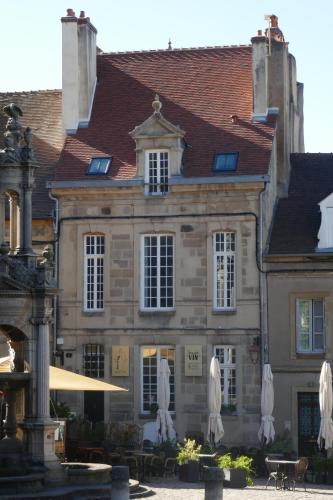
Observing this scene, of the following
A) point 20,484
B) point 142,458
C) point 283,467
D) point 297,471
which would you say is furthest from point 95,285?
point 20,484

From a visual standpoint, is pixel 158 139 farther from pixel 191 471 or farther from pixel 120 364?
pixel 191 471


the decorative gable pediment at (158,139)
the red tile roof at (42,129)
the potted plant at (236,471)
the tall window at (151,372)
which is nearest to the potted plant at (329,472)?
the potted plant at (236,471)

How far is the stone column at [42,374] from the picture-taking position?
90.1 feet

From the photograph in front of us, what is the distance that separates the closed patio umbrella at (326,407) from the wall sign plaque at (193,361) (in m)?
4.80

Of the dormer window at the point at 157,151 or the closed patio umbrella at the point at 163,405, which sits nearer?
the closed patio umbrella at the point at 163,405

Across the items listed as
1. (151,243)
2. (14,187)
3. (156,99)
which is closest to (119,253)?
(151,243)

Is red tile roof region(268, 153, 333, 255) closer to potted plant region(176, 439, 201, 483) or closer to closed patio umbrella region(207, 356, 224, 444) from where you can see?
closed patio umbrella region(207, 356, 224, 444)

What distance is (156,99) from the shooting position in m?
38.7

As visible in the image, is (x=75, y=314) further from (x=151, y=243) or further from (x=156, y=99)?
(x=156, y=99)

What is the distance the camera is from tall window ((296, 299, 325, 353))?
3741cm

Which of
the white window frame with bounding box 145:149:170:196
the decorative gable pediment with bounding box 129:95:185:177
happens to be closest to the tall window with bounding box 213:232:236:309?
the white window frame with bounding box 145:149:170:196

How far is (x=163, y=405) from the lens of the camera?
1382 inches

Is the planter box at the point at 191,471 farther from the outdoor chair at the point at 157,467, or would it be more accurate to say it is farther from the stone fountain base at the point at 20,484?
the stone fountain base at the point at 20,484

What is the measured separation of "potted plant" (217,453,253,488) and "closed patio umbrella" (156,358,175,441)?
414 centimetres
